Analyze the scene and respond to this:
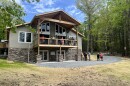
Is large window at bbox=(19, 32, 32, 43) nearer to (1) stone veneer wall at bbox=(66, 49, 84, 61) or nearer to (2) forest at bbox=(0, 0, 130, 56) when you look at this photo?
(1) stone veneer wall at bbox=(66, 49, 84, 61)

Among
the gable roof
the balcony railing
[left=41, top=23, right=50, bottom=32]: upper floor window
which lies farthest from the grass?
[left=41, top=23, right=50, bottom=32]: upper floor window

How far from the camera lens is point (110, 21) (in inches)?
1898

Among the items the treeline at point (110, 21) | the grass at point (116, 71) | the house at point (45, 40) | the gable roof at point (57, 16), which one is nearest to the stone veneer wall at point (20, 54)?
the house at point (45, 40)

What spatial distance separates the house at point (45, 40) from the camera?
86.2 feet

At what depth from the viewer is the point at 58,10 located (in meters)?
27.3

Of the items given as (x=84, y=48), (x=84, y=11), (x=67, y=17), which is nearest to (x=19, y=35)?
(x=67, y=17)

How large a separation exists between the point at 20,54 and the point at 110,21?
92.0 ft

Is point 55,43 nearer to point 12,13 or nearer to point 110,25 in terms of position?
point 12,13

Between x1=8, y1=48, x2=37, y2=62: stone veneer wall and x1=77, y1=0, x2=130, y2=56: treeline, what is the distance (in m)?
20.4

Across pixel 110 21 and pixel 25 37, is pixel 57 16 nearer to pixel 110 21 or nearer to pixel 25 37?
pixel 25 37

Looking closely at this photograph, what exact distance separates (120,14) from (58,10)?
74.5ft

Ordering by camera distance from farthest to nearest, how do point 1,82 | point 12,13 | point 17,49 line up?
point 17,49
point 1,82
point 12,13

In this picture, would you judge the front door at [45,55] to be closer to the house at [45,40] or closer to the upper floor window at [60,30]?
the house at [45,40]

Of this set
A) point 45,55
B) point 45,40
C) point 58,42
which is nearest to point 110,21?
point 58,42
